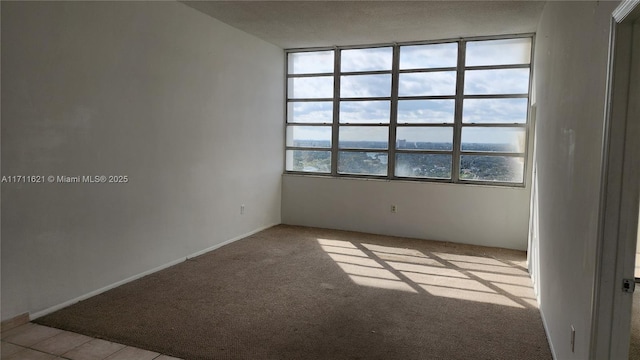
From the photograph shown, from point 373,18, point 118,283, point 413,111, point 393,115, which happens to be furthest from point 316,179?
point 118,283

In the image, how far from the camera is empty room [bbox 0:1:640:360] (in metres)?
2.42

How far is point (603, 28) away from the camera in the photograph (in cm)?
181

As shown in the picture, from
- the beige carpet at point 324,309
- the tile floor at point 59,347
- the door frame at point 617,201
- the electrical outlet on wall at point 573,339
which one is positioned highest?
the door frame at point 617,201

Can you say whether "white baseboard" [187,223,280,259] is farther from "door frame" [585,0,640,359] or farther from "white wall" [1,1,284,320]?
"door frame" [585,0,640,359]

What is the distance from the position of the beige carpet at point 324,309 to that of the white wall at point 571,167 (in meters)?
0.44

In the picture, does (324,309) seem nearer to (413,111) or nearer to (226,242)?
(226,242)

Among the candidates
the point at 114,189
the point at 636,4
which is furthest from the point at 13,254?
the point at 636,4

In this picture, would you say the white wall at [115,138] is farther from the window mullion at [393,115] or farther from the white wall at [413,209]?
the window mullion at [393,115]

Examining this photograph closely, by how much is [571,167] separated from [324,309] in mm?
2045

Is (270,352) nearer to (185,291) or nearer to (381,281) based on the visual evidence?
(185,291)

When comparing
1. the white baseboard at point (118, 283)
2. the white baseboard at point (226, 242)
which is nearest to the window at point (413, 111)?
the white baseboard at point (226, 242)

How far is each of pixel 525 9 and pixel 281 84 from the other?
3.47 m

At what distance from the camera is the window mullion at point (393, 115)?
592 cm

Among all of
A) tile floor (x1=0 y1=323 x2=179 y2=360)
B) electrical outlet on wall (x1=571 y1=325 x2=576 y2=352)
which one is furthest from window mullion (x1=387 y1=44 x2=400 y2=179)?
tile floor (x1=0 y1=323 x2=179 y2=360)
